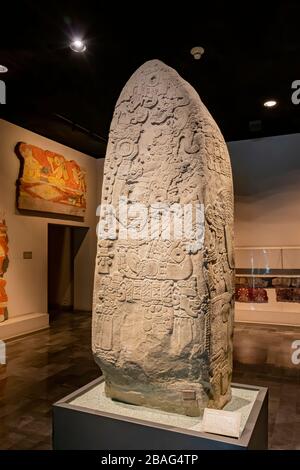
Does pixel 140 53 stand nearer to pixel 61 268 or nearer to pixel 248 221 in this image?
pixel 248 221

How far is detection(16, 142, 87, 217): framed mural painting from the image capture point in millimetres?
5887

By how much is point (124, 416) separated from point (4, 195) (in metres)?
4.58

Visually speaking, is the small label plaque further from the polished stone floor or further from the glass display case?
the glass display case

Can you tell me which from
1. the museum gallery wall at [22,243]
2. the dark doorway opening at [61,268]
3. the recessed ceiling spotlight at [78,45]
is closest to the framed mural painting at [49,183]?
the museum gallery wall at [22,243]

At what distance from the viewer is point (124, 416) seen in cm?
192

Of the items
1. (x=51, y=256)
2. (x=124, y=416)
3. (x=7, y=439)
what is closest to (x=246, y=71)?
(x=124, y=416)

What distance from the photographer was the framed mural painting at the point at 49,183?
5887mm

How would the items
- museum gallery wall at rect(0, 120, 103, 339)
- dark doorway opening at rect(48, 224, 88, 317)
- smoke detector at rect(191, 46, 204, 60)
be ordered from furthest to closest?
1. dark doorway opening at rect(48, 224, 88, 317)
2. museum gallery wall at rect(0, 120, 103, 339)
3. smoke detector at rect(191, 46, 204, 60)

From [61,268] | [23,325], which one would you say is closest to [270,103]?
[23,325]

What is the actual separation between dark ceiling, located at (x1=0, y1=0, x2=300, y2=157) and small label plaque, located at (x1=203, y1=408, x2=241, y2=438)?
3238mm

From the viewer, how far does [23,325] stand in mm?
5668


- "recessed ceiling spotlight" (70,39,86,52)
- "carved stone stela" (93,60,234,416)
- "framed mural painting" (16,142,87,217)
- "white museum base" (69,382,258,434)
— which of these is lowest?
"white museum base" (69,382,258,434)

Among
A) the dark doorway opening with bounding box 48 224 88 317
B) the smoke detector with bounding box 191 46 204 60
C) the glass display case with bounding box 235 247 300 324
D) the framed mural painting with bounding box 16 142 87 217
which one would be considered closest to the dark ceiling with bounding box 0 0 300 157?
the smoke detector with bounding box 191 46 204 60

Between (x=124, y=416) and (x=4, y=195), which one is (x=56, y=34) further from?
(x=124, y=416)
